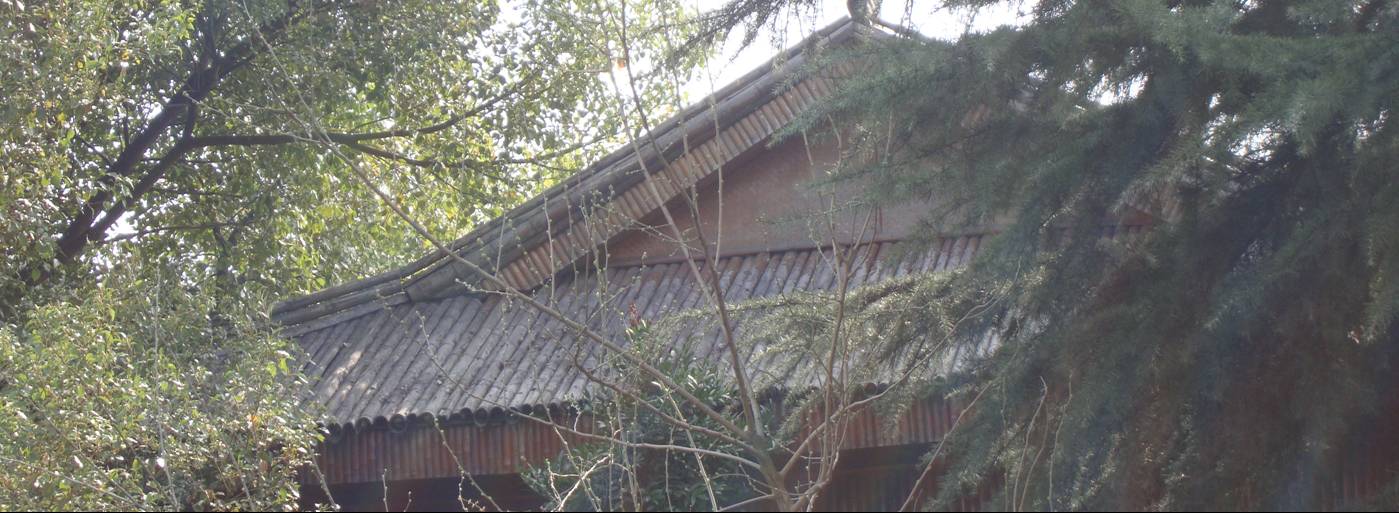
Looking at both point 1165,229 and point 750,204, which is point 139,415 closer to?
point 750,204

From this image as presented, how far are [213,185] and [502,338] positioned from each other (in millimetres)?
3751

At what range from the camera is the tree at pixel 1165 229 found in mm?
4066

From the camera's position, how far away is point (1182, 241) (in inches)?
182

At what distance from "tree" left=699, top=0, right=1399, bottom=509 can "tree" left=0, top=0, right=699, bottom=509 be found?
1251 mm

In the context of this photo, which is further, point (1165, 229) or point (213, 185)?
point (213, 185)

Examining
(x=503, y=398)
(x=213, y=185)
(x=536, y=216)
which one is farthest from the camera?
(x=213, y=185)

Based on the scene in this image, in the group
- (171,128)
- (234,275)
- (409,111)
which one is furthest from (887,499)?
(171,128)

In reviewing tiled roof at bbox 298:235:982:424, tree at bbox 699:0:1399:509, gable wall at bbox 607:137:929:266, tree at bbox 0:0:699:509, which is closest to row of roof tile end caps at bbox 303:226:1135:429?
tiled roof at bbox 298:235:982:424

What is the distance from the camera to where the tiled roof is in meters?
6.27

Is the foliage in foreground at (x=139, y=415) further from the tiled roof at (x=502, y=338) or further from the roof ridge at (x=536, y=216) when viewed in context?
the roof ridge at (x=536, y=216)

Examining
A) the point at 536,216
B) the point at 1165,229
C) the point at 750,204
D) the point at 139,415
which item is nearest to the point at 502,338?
the point at 536,216

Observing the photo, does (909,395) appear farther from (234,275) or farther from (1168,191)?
(234,275)

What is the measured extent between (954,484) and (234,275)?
5232 millimetres

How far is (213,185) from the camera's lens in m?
9.70
